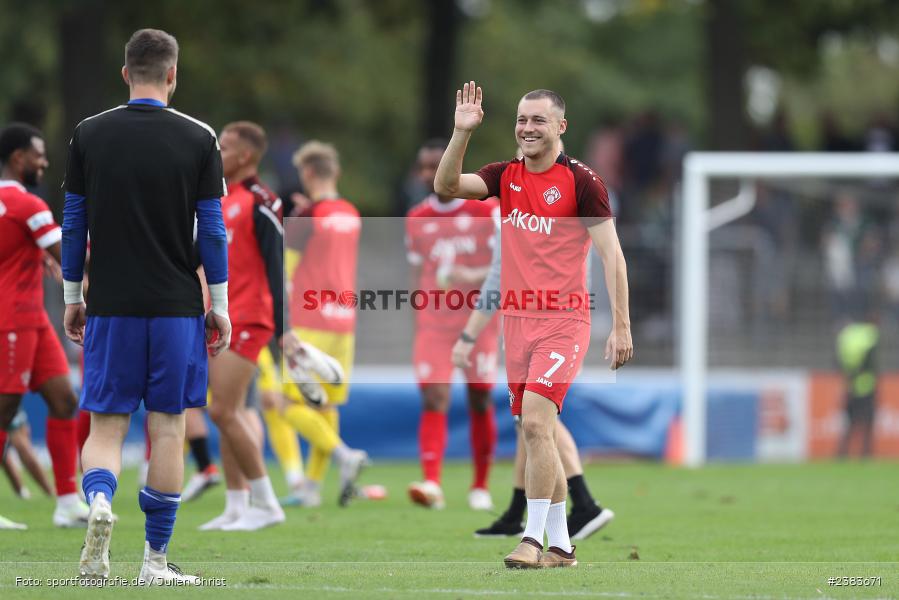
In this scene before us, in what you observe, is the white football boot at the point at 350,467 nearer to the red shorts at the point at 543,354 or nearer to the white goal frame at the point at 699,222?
the red shorts at the point at 543,354

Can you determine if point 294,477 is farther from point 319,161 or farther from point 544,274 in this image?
point 544,274

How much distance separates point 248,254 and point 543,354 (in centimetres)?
289

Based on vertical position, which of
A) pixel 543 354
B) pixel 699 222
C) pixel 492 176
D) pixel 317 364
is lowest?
pixel 317 364

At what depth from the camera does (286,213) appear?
509 inches

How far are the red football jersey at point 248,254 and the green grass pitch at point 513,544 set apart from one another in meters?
1.44

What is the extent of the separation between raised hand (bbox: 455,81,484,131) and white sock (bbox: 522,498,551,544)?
6.18 ft

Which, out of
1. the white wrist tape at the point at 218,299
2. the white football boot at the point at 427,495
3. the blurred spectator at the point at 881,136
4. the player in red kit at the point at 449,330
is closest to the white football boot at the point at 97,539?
the white wrist tape at the point at 218,299

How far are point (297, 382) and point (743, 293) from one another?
30.4 ft

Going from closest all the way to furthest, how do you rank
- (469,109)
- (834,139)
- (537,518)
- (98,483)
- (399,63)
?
(98,483) → (469,109) → (537,518) → (834,139) → (399,63)

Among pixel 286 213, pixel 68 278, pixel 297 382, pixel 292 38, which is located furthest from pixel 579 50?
pixel 68 278

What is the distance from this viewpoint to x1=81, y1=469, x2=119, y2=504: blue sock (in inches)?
256

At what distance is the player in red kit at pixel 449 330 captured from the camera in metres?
11.3

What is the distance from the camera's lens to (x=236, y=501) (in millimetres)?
9727

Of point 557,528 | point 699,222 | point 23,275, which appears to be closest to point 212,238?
point 557,528
